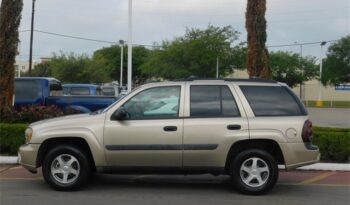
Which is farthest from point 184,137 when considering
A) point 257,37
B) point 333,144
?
point 257,37

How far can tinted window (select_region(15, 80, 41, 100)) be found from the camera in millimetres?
14875

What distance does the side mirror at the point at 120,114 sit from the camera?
8.30 m

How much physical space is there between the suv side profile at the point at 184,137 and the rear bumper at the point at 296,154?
0.02 m

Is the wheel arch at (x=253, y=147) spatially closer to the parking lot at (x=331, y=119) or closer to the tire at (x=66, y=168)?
the tire at (x=66, y=168)

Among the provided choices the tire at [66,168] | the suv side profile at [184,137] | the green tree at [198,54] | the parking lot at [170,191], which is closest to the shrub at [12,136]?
the parking lot at [170,191]

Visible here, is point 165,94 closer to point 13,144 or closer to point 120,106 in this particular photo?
point 120,106

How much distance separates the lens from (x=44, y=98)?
14.8m

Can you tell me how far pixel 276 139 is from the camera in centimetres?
829

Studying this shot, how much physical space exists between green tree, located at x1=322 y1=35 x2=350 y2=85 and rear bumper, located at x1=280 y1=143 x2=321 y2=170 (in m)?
49.6

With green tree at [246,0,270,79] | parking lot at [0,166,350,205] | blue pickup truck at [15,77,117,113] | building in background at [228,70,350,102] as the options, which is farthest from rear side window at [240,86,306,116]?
building in background at [228,70,350,102]

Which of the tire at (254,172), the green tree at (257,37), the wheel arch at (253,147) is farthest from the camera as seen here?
the green tree at (257,37)

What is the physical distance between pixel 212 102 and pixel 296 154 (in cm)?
152

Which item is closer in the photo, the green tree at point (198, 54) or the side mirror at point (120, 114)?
the side mirror at point (120, 114)

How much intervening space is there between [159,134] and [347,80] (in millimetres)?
51412
